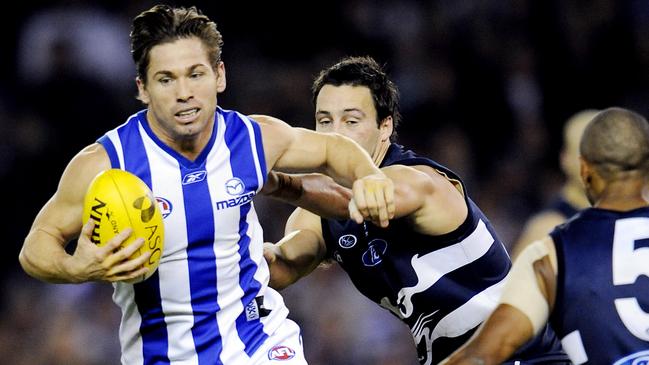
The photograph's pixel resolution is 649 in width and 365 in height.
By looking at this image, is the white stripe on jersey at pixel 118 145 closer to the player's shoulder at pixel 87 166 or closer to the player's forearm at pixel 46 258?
the player's shoulder at pixel 87 166

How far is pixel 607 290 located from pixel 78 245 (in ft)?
6.36

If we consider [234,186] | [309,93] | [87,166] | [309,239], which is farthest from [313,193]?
[309,93]

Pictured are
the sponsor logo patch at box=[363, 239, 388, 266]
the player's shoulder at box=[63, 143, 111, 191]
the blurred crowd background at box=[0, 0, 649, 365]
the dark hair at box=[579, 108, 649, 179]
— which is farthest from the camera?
the blurred crowd background at box=[0, 0, 649, 365]

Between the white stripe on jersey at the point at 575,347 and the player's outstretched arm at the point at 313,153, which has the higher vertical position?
the player's outstretched arm at the point at 313,153

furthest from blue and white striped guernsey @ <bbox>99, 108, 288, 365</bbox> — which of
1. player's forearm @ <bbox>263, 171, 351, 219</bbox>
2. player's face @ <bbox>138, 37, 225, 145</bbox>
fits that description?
player's forearm @ <bbox>263, 171, 351, 219</bbox>

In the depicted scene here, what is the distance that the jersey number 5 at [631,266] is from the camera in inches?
155

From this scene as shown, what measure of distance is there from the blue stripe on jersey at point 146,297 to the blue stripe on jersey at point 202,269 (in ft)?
0.47

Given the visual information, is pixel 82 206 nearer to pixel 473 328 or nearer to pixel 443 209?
pixel 443 209

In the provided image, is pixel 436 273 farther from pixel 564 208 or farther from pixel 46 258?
pixel 564 208

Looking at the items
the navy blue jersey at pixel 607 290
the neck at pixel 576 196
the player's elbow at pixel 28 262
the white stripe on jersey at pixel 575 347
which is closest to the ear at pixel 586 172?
the navy blue jersey at pixel 607 290

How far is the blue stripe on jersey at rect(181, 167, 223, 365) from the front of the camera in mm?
4863

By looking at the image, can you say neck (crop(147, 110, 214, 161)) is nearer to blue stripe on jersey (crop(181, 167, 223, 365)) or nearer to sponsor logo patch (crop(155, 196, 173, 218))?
blue stripe on jersey (crop(181, 167, 223, 365))

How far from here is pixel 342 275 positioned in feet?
33.9

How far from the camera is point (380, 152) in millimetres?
6152
